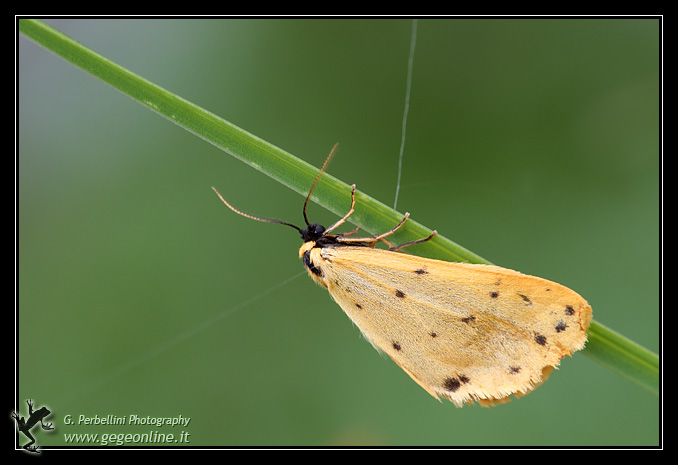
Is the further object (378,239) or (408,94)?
(408,94)

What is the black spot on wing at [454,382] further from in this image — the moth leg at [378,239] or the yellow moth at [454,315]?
the moth leg at [378,239]

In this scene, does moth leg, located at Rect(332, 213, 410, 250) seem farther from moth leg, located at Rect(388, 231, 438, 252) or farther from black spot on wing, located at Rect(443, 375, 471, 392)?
black spot on wing, located at Rect(443, 375, 471, 392)

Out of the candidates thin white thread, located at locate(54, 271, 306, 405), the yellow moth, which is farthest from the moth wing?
thin white thread, located at locate(54, 271, 306, 405)

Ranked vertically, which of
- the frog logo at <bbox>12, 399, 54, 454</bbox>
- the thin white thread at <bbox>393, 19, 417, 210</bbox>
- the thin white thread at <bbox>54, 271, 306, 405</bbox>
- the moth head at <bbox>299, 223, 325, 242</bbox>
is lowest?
the frog logo at <bbox>12, 399, 54, 454</bbox>

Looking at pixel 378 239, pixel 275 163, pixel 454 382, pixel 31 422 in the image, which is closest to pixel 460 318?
pixel 454 382

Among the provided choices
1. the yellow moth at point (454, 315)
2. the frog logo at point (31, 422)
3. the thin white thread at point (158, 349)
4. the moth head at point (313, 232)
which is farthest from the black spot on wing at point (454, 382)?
the frog logo at point (31, 422)

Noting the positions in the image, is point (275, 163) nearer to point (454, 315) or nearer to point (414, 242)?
point (414, 242)

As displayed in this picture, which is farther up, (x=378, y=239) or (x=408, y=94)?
(x=408, y=94)
